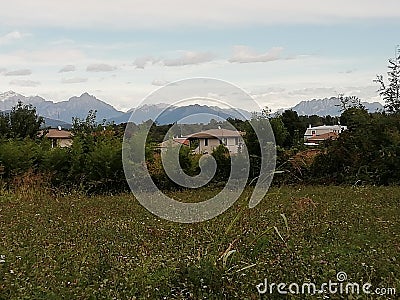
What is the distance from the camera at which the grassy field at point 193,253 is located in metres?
4.16

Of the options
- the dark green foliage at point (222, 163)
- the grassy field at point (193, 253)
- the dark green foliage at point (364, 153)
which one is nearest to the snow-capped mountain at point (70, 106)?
the dark green foliage at point (222, 163)

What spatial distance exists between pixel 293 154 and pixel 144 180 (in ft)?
18.7

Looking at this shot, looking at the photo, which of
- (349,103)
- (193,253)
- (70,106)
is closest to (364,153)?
(349,103)

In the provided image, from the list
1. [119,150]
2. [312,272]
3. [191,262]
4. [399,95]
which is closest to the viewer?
[312,272]

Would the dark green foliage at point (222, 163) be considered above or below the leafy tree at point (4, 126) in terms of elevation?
below

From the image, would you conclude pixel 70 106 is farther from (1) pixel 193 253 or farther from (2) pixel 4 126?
(1) pixel 193 253

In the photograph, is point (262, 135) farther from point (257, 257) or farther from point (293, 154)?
point (257, 257)

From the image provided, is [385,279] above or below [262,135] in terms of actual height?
below

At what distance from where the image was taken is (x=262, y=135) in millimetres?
13195

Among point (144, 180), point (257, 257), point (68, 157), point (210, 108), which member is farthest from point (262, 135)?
point (257, 257)

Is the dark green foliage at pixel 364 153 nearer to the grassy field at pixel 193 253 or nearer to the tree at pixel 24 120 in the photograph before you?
the grassy field at pixel 193 253

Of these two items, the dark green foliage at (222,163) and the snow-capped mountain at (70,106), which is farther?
the snow-capped mountain at (70,106)

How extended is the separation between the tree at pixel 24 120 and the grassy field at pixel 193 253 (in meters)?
22.8

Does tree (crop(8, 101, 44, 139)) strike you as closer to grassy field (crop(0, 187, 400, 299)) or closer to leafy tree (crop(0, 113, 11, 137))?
leafy tree (crop(0, 113, 11, 137))
